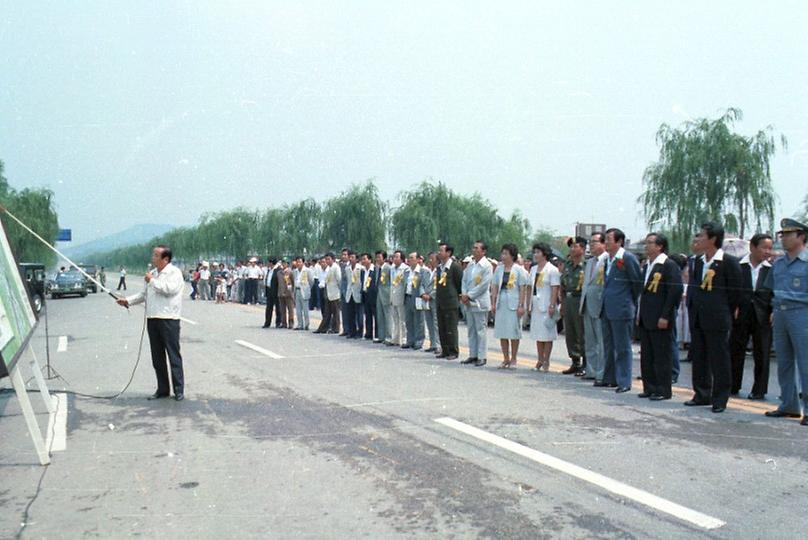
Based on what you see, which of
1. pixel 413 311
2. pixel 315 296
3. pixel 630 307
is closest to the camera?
pixel 630 307

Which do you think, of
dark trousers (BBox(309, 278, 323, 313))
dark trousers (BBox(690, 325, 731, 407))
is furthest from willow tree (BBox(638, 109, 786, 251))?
dark trousers (BBox(690, 325, 731, 407))

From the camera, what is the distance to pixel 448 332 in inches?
475

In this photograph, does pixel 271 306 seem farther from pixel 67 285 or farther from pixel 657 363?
pixel 67 285

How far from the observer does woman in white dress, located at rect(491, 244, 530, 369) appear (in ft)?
35.4

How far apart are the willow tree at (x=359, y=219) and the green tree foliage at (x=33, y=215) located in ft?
72.0

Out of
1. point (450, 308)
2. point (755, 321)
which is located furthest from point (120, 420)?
point (755, 321)

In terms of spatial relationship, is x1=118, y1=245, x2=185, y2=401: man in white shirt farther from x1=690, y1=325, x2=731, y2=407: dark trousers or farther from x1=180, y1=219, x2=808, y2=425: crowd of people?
x1=690, y1=325, x2=731, y2=407: dark trousers

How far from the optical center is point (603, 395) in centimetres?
835

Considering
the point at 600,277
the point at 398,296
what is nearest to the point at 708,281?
the point at 600,277

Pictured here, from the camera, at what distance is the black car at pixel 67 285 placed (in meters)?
39.0

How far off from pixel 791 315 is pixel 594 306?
9.22 feet

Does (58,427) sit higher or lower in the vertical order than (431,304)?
lower

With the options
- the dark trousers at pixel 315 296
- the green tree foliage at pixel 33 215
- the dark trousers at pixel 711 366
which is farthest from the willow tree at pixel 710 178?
the green tree foliage at pixel 33 215

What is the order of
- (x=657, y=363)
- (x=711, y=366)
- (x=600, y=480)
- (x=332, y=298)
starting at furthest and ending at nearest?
(x=332, y=298)
(x=657, y=363)
(x=711, y=366)
(x=600, y=480)
